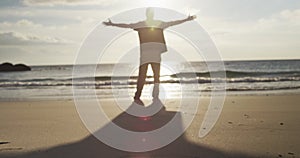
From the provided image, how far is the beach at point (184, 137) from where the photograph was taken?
447 centimetres

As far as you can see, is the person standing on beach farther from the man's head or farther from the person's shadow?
the person's shadow

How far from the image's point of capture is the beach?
14.7 ft

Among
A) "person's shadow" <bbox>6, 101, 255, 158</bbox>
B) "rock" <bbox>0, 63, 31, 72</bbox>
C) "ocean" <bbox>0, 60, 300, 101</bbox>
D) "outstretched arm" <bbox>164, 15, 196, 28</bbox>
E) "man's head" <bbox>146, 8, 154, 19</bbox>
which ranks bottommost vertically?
"person's shadow" <bbox>6, 101, 255, 158</bbox>

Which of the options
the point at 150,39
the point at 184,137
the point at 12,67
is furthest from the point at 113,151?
the point at 12,67

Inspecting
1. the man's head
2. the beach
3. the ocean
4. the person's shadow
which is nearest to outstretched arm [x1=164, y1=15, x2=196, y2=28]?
the man's head

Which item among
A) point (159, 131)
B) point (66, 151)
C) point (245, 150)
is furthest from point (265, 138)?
point (66, 151)

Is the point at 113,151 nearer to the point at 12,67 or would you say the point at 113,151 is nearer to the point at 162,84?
the point at 162,84

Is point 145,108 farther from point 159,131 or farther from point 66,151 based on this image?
point 66,151

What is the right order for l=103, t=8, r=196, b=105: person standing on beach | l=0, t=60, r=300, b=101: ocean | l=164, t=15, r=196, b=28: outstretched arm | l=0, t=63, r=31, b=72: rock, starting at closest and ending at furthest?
l=164, t=15, r=196, b=28: outstretched arm < l=103, t=8, r=196, b=105: person standing on beach < l=0, t=60, r=300, b=101: ocean < l=0, t=63, r=31, b=72: rock

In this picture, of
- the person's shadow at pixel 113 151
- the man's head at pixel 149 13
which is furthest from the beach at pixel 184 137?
the man's head at pixel 149 13

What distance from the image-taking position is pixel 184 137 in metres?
5.30

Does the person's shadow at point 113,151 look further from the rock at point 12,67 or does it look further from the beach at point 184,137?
the rock at point 12,67

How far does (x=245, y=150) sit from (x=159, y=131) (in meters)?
1.41

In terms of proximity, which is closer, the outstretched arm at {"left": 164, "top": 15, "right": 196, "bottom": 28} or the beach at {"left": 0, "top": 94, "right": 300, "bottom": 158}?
the beach at {"left": 0, "top": 94, "right": 300, "bottom": 158}
